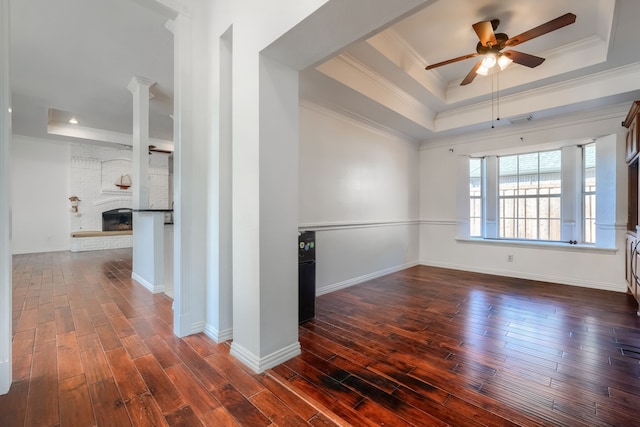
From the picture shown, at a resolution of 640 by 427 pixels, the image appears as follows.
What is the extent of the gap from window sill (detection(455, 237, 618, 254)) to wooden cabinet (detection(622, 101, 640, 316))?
→ 30 cm

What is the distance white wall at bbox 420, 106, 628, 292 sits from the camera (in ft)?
12.1

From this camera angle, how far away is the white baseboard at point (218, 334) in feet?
7.40

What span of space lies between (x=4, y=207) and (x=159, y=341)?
1.40m

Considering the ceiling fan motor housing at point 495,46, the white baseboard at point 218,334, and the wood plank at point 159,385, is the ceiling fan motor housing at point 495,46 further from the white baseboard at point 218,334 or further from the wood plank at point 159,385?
the wood plank at point 159,385

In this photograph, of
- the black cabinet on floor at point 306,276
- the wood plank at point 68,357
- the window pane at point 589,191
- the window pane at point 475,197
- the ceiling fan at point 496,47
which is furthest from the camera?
the window pane at point 475,197

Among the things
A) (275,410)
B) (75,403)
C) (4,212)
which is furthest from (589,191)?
(4,212)

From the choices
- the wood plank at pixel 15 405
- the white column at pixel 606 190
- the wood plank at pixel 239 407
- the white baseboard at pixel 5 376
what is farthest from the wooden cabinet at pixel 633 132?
the white baseboard at pixel 5 376

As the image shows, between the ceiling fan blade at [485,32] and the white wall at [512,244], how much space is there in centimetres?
242

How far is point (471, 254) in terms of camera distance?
16.2 feet

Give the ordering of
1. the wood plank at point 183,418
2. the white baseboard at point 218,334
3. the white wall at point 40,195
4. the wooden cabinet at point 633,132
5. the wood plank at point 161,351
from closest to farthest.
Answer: the wood plank at point 183,418 → the wood plank at point 161,351 → the white baseboard at point 218,334 → the wooden cabinet at point 633,132 → the white wall at point 40,195

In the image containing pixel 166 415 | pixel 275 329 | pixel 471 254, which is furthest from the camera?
pixel 471 254

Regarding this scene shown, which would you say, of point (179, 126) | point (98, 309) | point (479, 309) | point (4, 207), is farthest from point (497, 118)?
point (98, 309)

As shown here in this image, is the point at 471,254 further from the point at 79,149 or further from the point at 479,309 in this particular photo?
the point at 79,149

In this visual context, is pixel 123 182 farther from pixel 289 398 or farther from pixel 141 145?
pixel 289 398
